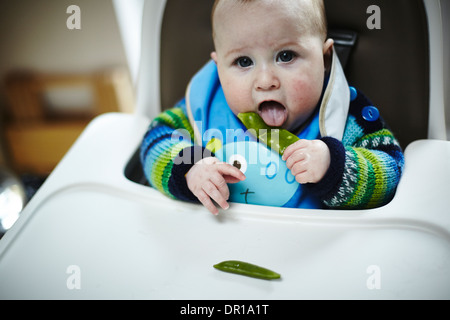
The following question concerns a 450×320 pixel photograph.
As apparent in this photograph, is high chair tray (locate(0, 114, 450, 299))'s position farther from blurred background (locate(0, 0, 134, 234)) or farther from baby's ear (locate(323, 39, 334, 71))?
blurred background (locate(0, 0, 134, 234))

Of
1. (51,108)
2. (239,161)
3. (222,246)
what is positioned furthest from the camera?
(51,108)

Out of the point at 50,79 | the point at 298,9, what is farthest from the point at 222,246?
the point at 50,79

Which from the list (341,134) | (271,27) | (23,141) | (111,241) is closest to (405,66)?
(341,134)

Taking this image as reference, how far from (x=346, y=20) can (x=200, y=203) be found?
44cm

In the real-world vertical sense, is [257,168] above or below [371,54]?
below

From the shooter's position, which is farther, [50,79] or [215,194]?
[50,79]

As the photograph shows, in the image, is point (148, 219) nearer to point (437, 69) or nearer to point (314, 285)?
point (314, 285)

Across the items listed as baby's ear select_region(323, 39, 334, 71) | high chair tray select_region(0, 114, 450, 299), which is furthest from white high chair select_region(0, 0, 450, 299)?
baby's ear select_region(323, 39, 334, 71)

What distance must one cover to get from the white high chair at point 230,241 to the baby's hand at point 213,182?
0.09 feet

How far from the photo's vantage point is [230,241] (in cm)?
61

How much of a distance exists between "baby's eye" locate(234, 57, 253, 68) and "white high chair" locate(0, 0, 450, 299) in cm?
23

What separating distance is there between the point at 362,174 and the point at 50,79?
4.33 feet

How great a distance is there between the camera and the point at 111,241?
618mm

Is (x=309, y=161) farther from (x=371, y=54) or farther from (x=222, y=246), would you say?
(x=371, y=54)
